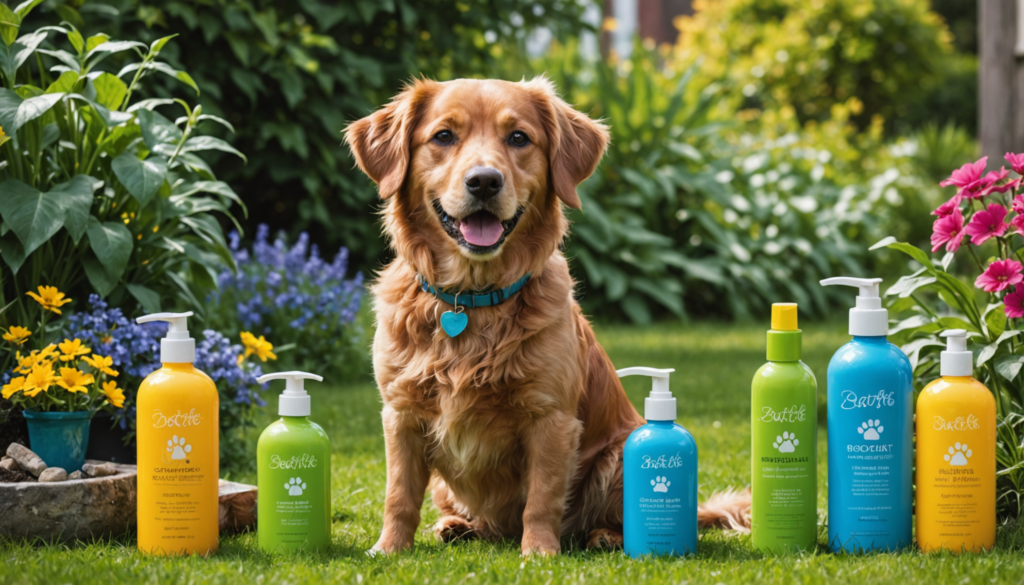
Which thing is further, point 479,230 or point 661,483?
point 479,230

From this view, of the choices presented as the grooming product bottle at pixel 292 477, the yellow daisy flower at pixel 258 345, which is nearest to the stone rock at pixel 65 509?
the grooming product bottle at pixel 292 477

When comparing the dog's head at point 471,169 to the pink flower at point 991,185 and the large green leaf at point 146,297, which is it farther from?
the pink flower at point 991,185

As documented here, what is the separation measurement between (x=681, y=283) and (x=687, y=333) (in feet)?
3.20

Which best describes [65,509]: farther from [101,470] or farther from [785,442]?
[785,442]

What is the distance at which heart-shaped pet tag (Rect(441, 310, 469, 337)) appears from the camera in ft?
9.80

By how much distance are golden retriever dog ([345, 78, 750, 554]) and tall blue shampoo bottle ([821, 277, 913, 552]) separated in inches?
23.0

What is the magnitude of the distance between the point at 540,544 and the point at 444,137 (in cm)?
128

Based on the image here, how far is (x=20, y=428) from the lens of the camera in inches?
133

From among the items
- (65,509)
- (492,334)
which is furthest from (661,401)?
(65,509)

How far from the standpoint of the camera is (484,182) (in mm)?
2871

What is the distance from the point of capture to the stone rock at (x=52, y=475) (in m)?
2.99

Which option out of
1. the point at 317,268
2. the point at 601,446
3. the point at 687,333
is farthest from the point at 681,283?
the point at 601,446

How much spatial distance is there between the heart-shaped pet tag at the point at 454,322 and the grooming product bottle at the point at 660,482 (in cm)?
54

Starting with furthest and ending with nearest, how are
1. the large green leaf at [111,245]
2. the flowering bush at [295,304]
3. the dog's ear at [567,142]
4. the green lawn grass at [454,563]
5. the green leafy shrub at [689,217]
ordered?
the green leafy shrub at [689,217] → the flowering bush at [295,304] → the large green leaf at [111,245] → the dog's ear at [567,142] → the green lawn grass at [454,563]
